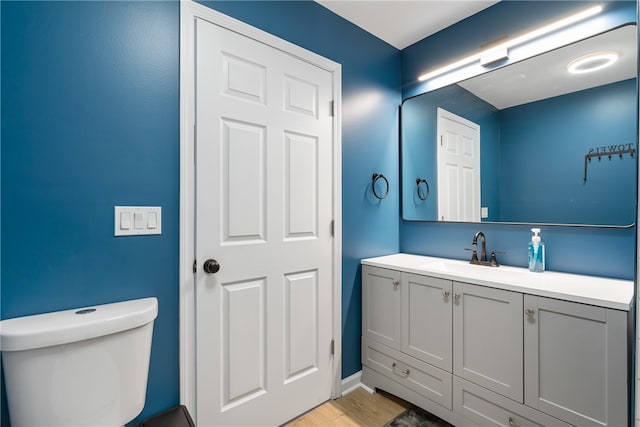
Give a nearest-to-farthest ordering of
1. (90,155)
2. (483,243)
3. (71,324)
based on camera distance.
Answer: (71,324) → (90,155) → (483,243)

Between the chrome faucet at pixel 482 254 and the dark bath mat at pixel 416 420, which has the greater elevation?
the chrome faucet at pixel 482 254

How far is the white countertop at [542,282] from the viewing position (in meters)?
1.17

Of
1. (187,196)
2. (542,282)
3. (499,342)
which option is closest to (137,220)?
(187,196)

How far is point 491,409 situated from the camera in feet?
4.73

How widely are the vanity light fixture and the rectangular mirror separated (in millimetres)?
132

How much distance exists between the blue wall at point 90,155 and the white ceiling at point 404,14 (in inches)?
30.3

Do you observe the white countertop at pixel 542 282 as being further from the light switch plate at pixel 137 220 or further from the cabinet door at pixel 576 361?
the light switch plate at pixel 137 220

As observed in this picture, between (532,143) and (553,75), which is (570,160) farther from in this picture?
(553,75)

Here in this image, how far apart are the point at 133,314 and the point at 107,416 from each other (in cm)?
34

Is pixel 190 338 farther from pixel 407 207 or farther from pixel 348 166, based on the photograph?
pixel 407 207

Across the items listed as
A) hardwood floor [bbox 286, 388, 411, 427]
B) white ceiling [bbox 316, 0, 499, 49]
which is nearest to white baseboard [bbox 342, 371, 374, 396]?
hardwood floor [bbox 286, 388, 411, 427]

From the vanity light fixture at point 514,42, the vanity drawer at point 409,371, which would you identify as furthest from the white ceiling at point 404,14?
the vanity drawer at point 409,371

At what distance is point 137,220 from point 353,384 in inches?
67.9

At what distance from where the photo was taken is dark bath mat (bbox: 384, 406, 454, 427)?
5.37 ft
